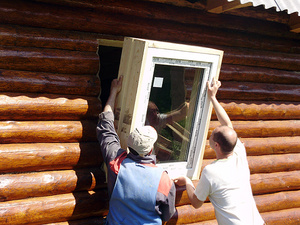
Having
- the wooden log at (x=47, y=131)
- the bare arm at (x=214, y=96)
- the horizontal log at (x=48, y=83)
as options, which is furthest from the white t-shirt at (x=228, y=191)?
the horizontal log at (x=48, y=83)

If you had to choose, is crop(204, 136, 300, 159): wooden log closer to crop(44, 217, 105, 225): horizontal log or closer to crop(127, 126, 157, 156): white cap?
crop(44, 217, 105, 225): horizontal log

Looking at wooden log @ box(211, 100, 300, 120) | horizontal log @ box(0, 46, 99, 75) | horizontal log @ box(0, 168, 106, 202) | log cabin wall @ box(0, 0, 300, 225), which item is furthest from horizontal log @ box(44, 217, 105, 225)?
wooden log @ box(211, 100, 300, 120)

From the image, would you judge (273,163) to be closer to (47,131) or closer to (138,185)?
(138,185)

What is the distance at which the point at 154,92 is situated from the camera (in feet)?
12.2

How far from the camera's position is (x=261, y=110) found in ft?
17.4

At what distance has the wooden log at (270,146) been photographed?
5230 mm

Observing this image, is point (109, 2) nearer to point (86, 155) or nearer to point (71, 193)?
point (86, 155)

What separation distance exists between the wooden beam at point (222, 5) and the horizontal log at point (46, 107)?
6.05ft

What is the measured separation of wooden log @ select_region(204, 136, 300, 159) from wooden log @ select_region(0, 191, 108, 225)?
1747 millimetres

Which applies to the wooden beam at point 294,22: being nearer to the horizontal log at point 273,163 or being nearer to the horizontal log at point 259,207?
the horizontal log at point 273,163

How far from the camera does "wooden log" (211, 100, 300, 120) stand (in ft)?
16.5

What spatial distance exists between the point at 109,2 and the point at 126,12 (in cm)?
24

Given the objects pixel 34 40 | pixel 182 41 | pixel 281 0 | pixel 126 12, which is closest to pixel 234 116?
pixel 182 41

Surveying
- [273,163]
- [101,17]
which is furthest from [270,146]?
[101,17]
